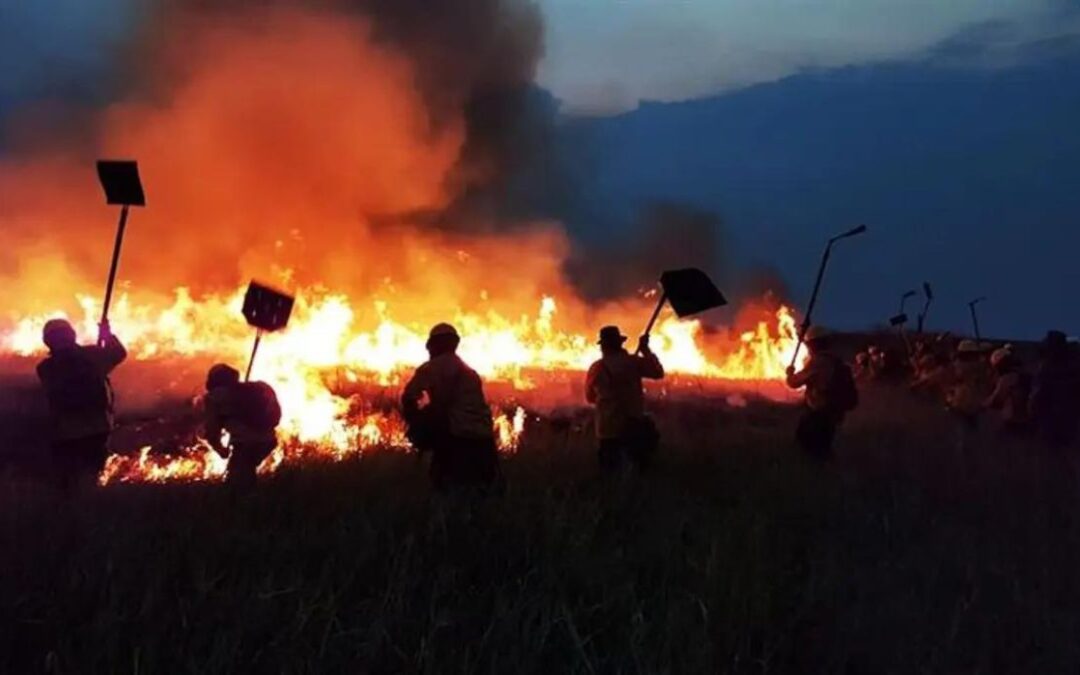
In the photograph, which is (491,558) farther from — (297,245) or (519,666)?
(297,245)

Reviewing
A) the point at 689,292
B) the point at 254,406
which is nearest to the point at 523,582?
the point at 254,406

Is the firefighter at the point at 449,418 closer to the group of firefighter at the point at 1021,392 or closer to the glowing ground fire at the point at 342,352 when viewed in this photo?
the glowing ground fire at the point at 342,352

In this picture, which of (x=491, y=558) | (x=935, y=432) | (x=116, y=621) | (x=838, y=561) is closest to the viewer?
(x=116, y=621)

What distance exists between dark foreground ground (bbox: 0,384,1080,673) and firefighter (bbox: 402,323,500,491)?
1.07 ft

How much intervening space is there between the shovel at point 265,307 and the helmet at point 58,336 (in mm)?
1643

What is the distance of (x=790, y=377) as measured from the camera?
11172 millimetres

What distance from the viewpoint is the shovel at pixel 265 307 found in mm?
10133

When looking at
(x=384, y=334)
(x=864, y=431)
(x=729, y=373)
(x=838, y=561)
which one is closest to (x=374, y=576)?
(x=838, y=561)

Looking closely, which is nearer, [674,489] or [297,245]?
[674,489]

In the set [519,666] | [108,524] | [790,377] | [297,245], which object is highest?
[297,245]

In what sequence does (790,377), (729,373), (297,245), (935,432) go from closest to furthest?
(790,377)
(935,432)
(297,245)
(729,373)

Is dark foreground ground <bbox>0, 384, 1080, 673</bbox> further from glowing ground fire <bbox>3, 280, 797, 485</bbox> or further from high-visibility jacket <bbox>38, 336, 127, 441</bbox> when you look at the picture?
glowing ground fire <bbox>3, 280, 797, 485</bbox>

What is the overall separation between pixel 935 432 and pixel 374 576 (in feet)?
41.4

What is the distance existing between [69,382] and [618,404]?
15.1 ft
